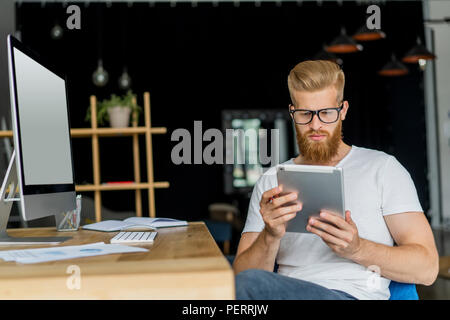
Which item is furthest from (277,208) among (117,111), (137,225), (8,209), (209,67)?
(209,67)

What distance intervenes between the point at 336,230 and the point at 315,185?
124 millimetres

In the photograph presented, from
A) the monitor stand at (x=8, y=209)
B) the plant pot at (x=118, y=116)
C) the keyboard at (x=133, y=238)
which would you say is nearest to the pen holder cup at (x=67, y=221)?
the monitor stand at (x=8, y=209)

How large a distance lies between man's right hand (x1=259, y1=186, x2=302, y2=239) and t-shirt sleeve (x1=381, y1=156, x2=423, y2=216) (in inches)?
13.3

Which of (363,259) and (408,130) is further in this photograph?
(408,130)

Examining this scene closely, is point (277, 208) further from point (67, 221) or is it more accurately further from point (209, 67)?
point (209, 67)

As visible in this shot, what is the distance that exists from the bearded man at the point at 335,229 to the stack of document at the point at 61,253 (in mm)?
301

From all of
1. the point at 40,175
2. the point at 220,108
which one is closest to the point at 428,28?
the point at 220,108

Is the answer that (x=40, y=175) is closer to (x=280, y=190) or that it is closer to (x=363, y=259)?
(x=280, y=190)

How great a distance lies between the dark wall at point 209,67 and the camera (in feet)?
25.7

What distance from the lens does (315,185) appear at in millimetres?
1272

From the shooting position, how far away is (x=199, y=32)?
314 inches

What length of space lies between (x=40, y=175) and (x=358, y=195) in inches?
36.2

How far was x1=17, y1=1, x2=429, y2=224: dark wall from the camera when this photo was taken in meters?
7.84

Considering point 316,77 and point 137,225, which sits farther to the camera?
point 137,225
